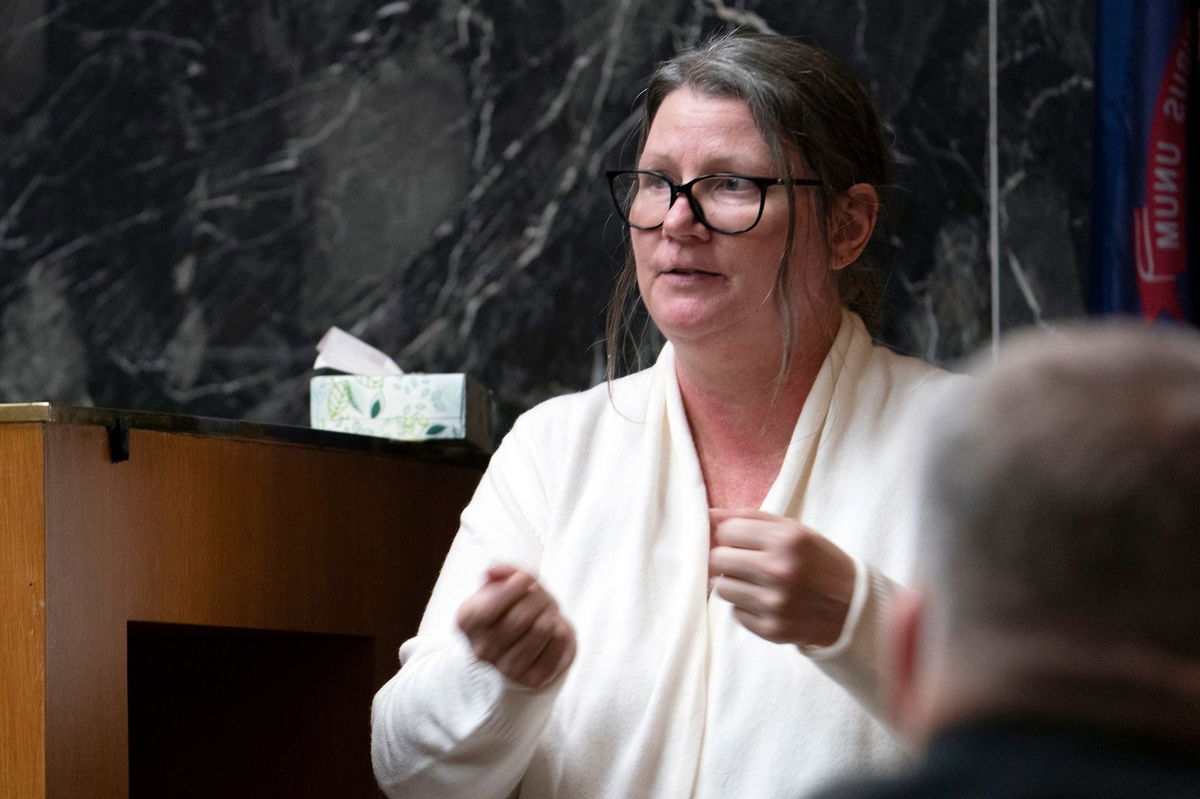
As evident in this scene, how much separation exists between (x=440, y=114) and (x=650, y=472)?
0.99m

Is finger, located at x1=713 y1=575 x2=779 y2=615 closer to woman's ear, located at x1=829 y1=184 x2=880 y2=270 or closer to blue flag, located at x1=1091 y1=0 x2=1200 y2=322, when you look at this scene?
woman's ear, located at x1=829 y1=184 x2=880 y2=270

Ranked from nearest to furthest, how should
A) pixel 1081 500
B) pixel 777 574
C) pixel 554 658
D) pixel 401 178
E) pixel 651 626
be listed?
pixel 1081 500
pixel 777 574
pixel 554 658
pixel 651 626
pixel 401 178

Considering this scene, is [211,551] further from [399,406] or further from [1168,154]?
[1168,154]

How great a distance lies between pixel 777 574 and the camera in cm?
129

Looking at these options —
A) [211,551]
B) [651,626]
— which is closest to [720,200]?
[651,626]

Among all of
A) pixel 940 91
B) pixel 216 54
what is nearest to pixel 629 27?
pixel 940 91

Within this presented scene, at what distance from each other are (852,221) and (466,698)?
705 mm

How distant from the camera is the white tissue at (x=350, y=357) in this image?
2.27m

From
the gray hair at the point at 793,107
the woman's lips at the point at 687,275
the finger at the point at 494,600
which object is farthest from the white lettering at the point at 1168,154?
the finger at the point at 494,600

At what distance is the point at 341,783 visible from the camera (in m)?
2.05

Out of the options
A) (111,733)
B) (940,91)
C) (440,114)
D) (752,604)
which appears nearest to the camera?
(752,604)

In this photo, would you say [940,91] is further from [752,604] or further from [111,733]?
[111,733]

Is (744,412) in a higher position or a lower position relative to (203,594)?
higher

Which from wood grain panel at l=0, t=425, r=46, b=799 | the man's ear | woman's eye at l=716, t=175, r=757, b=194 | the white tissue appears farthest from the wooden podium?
the man's ear
